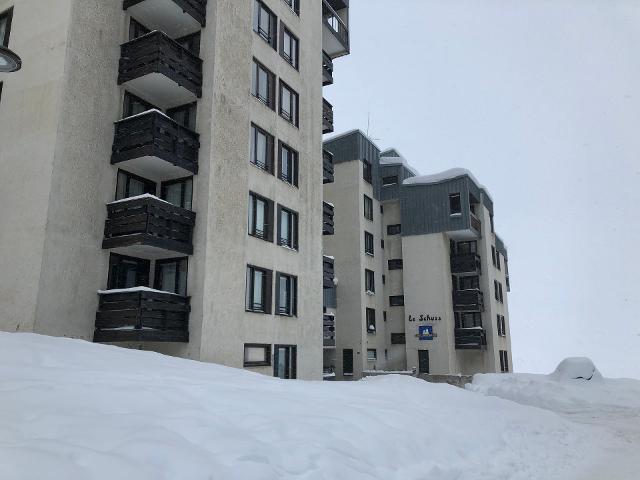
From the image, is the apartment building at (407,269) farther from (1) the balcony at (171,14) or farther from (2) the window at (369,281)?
(1) the balcony at (171,14)

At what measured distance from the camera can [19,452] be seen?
4.71 meters

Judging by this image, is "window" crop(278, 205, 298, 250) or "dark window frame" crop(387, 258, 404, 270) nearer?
"window" crop(278, 205, 298, 250)

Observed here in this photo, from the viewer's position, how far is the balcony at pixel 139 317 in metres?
15.1

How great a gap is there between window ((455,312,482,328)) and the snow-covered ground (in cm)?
2753

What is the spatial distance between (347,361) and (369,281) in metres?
6.86

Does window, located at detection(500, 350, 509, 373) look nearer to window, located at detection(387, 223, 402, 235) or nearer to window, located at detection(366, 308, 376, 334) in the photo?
window, located at detection(366, 308, 376, 334)

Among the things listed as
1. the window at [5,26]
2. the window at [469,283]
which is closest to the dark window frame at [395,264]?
the window at [469,283]

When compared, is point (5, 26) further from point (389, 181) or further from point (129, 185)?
point (389, 181)

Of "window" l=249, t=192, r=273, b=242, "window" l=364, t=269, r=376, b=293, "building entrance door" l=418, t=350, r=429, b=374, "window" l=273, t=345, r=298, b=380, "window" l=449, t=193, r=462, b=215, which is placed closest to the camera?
"window" l=249, t=192, r=273, b=242

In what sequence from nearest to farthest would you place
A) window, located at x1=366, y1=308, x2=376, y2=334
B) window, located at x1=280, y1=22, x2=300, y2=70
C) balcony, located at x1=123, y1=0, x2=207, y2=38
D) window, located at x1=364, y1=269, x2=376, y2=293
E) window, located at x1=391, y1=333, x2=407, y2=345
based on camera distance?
balcony, located at x1=123, y1=0, x2=207, y2=38 → window, located at x1=280, y1=22, x2=300, y2=70 → window, located at x1=366, y1=308, x2=376, y2=334 → window, located at x1=364, y1=269, x2=376, y2=293 → window, located at x1=391, y1=333, x2=407, y2=345

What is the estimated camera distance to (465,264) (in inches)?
1618

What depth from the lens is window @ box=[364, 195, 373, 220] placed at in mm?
41938

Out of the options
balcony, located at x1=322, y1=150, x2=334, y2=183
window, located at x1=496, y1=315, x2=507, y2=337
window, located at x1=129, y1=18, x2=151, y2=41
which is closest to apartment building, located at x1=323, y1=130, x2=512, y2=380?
window, located at x1=496, y1=315, x2=507, y2=337

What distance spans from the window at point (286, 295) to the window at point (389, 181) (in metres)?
24.9
